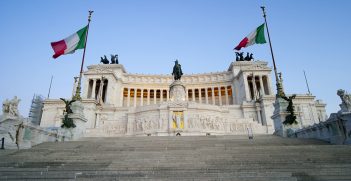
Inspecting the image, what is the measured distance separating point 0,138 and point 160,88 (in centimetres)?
4927

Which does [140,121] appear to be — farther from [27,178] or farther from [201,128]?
[27,178]

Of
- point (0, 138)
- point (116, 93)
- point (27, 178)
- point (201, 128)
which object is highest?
point (116, 93)

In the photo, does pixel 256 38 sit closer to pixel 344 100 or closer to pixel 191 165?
pixel 344 100

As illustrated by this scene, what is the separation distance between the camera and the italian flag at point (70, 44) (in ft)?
58.5

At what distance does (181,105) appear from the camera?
1104 inches

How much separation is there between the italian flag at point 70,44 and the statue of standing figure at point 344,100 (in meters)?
18.5

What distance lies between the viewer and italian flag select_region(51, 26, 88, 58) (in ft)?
58.5

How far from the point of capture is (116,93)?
53812 millimetres

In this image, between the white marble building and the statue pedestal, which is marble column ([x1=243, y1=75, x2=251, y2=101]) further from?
the statue pedestal

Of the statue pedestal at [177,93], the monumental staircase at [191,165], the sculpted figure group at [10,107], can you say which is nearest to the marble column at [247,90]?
the statue pedestal at [177,93]

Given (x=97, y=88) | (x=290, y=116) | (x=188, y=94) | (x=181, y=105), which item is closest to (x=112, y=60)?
(x=97, y=88)

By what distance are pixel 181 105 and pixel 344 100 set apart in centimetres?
1880

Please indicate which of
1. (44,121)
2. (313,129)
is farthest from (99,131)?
(313,129)

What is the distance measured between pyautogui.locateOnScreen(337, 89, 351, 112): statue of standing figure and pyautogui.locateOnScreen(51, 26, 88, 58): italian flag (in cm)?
1852
